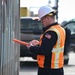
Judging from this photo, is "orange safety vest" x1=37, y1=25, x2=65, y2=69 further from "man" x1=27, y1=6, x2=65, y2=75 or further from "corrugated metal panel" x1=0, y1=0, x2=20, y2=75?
"corrugated metal panel" x1=0, y1=0, x2=20, y2=75

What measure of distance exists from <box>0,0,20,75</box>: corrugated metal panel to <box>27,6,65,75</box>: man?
1.39m

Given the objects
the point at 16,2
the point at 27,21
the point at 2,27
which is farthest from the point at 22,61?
the point at 2,27

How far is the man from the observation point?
17.9ft

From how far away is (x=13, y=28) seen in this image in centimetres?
819

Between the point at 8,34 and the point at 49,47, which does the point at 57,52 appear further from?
the point at 8,34

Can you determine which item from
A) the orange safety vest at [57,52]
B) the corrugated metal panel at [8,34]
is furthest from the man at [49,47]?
the corrugated metal panel at [8,34]

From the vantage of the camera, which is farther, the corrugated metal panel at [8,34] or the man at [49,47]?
the corrugated metal panel at [8,34]

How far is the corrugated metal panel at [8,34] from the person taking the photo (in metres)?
6.91

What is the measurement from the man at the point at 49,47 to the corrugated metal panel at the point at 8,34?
139 centimetres

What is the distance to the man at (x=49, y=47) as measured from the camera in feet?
17.9

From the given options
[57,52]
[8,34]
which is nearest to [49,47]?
[57,52]

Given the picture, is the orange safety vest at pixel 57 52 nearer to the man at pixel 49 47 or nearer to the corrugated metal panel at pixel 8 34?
the man at pixel 49 47

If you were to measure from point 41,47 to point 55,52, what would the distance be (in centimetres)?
22

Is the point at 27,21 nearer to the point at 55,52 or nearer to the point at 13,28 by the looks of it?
the point at 13,28
